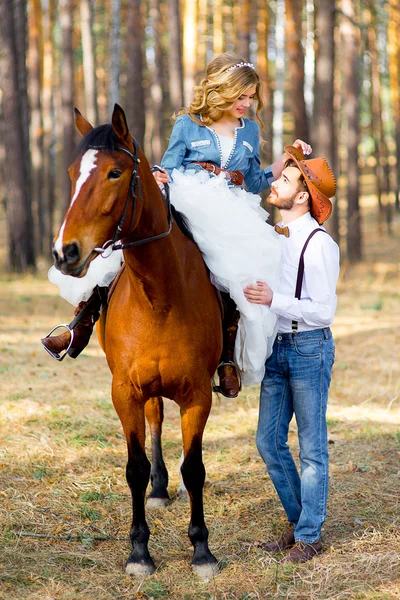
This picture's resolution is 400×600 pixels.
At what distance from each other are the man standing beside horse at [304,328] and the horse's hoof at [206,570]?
0.45 m

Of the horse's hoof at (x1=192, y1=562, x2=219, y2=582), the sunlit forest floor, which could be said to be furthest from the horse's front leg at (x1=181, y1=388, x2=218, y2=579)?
the sunlit forest floor

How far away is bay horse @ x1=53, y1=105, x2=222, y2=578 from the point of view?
3.22 m

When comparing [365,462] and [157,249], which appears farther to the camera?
[365,462]

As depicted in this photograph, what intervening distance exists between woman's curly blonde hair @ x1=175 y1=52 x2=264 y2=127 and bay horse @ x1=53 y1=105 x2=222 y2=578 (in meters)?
1.04

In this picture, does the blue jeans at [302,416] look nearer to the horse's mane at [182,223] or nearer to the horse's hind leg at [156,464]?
the horse's mane at [182,223]

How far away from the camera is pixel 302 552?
14.0 ft

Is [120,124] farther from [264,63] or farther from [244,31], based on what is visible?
[264,63]

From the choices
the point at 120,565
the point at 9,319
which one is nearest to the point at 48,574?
the point at 120,565

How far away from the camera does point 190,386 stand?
4.07m

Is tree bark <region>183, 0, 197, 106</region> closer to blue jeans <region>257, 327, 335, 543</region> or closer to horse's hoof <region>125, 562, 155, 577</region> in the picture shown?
blue jeans <region>257, 327, 335, 543</region>

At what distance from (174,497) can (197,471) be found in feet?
4.44

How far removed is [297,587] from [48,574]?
1.41 meters

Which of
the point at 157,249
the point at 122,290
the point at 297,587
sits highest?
the point at 157,249

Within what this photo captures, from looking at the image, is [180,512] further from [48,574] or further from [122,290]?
[122,290]
